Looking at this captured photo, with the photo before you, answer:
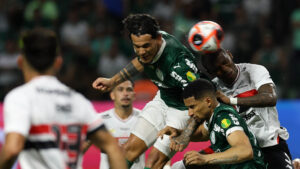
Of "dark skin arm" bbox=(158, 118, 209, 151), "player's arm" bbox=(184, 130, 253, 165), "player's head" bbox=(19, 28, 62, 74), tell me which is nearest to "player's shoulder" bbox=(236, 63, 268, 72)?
"dark skin arm" bbox=(158, 118, 209, 151)

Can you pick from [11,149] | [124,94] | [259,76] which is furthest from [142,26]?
[11,149]

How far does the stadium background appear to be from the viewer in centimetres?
1112

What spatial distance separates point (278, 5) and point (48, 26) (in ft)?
14.8

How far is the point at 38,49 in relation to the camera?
11.7ft

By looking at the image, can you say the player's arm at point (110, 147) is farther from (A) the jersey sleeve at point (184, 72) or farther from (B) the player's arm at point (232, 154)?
(A) the jersey sleeve at point (184, 72)

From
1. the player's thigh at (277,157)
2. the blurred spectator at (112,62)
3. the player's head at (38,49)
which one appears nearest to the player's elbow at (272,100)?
the player's thigh at (277,157)

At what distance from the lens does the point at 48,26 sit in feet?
40.3

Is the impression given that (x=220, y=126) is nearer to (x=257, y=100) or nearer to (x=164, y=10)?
(x=257, y=100)

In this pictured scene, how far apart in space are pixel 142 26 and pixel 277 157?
179 cm

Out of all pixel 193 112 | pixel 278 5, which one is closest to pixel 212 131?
pixel 193 112

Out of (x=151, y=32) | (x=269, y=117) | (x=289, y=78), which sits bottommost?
(x=289, y=78)

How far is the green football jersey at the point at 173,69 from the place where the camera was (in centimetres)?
583

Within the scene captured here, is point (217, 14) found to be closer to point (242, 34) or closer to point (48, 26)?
point (242, 34)

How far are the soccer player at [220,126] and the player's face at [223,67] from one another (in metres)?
0.37
